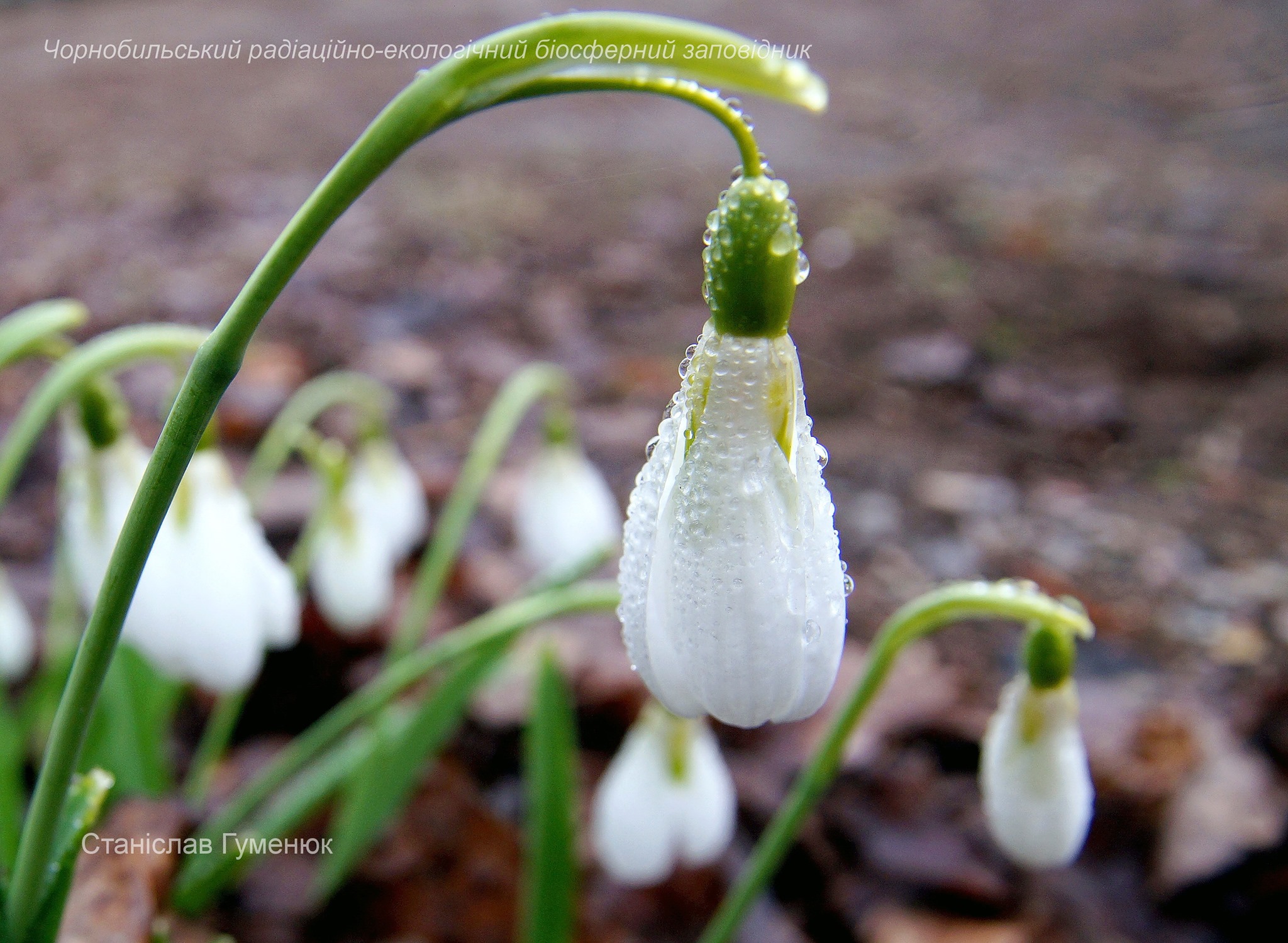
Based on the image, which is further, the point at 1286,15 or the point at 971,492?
the point at 1286,15

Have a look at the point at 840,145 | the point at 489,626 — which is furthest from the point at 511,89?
the point at 840,145

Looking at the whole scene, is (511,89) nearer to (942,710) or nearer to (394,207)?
(942,710)

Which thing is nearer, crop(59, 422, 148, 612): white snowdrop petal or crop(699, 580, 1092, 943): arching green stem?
crop(699, 580, 1092, 943): arching green stem

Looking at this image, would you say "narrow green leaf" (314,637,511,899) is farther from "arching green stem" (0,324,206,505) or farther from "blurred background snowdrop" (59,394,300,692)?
"arching green stem" (0,324,206,505)

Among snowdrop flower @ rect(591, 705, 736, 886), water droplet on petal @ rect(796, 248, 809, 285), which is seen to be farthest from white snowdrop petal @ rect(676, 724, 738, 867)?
water droplet on petal @ rect(796, 248, 809, 285)

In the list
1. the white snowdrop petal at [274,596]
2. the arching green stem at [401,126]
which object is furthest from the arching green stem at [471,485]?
the arching green stem at [401,126]

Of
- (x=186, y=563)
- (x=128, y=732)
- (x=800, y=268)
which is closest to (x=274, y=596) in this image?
(x=186, y=563)

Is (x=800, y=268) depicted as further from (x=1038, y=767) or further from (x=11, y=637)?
(x=11, y=637)
